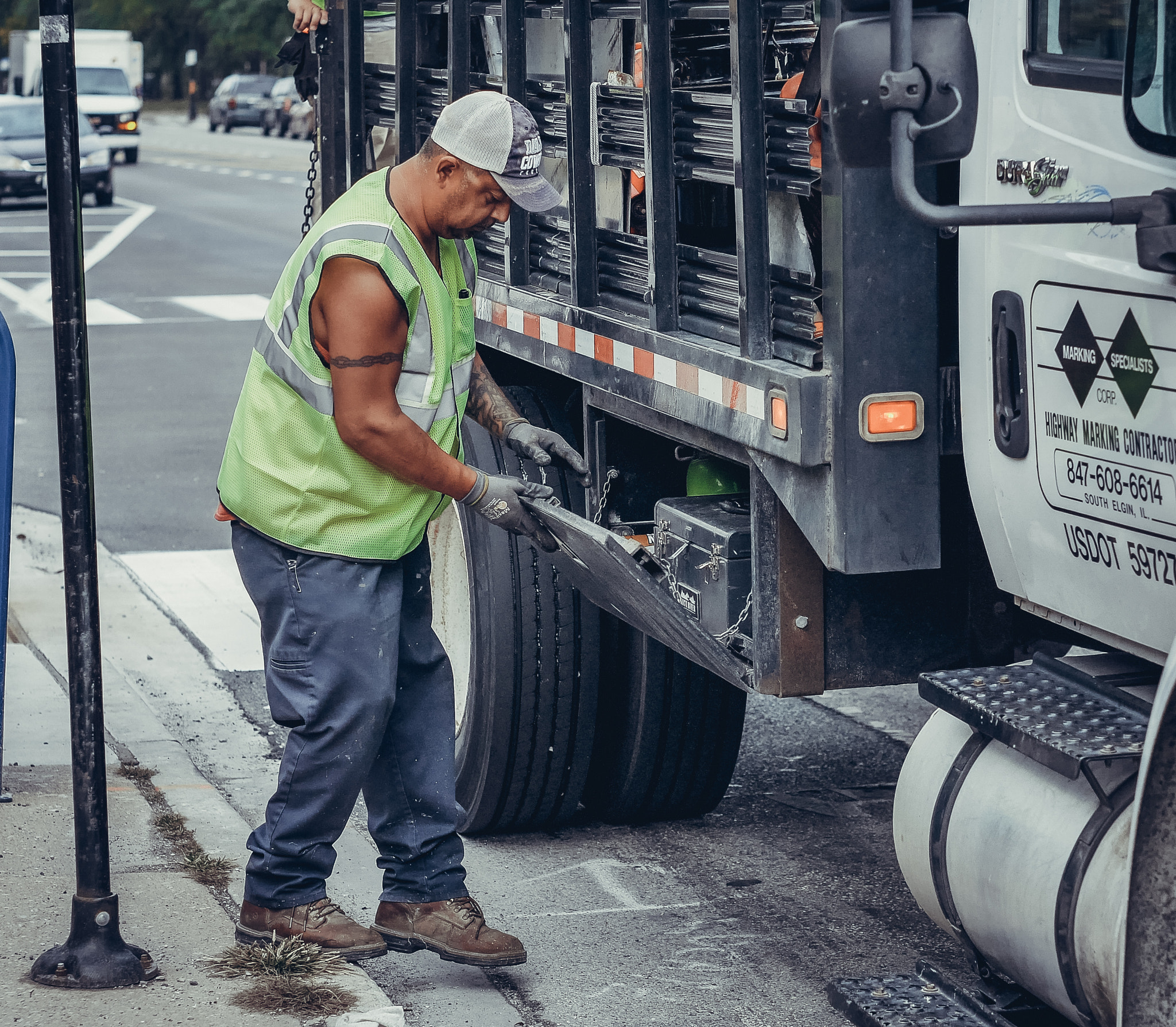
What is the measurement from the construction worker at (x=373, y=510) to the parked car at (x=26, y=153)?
23573mm

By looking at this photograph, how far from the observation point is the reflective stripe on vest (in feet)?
11.7

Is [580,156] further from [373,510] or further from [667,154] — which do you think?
[373,510]

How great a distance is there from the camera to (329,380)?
3627 millimetres

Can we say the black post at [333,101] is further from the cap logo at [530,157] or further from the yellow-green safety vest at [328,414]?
the cap logo at [530,157]

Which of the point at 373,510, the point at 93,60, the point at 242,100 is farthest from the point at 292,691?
the point at 242,100

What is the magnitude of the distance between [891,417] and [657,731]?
169 centimetres

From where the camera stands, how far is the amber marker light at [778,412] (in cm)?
332

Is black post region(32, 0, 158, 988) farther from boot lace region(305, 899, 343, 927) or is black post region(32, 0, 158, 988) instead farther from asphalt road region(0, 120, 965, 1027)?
asphalt road region(0, 120, 965, 1027)

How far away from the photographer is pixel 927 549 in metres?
3.37

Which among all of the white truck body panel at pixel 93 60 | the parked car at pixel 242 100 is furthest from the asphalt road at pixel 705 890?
the parked car at pixel 242 100

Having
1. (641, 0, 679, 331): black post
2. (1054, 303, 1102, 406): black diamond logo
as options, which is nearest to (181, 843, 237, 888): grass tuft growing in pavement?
(641, 0, 679, 331): black post

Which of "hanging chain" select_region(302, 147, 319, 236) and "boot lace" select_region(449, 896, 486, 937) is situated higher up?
"hanging chain" select_region(302, 147, 319, 236)

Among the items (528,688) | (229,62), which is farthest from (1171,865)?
(229,62)

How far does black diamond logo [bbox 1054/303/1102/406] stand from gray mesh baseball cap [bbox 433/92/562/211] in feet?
3.58
